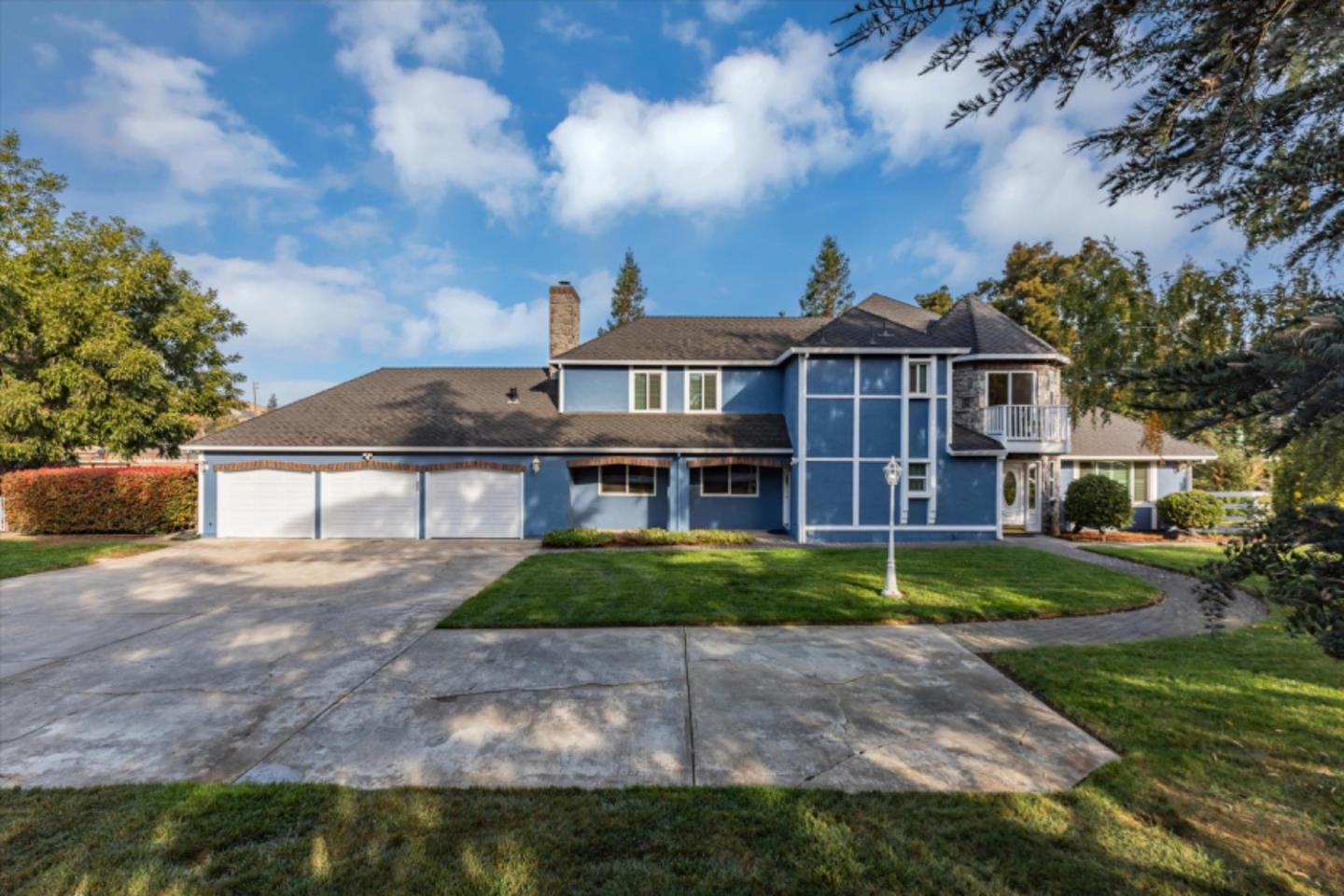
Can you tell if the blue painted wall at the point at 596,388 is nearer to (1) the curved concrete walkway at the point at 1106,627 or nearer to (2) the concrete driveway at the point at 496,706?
(2) the concrete driveway at the point at 496,706

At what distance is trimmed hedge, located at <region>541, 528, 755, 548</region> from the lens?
44.9 feet

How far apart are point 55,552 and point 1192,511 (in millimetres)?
29529

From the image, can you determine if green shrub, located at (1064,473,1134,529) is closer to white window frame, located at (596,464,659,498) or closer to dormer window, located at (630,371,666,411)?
white window frame, located at (596,464,659,498)

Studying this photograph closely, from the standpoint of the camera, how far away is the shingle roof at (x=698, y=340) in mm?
17016

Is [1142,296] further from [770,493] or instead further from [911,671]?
[770,493]

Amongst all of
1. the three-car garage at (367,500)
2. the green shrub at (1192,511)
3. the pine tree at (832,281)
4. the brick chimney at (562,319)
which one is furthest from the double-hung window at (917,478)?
the pine tree at (832,281)

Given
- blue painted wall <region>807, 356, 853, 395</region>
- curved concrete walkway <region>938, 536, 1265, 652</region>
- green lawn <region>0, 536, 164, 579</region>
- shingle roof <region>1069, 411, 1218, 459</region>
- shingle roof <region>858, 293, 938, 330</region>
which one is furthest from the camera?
shingle roof <region>858, 293, 938, 330</region>

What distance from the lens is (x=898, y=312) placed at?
20172 millimetres

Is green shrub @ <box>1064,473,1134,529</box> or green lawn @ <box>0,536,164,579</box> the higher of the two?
green shrub @ <box>1064,473,1134,529</box>


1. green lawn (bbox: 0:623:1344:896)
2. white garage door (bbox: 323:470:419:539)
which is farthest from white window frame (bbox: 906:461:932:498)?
white garage door (bbox: 323:470:419:539)

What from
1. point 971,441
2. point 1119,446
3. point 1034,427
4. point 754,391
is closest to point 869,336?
point 754,391

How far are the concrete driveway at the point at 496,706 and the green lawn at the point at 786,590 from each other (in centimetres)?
50

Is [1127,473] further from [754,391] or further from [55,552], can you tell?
[55,552]

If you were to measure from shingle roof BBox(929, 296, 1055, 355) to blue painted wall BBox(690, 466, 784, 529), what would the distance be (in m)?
6.51
